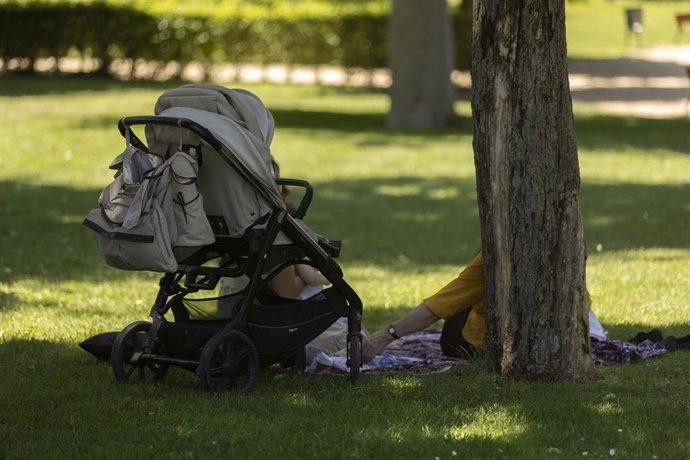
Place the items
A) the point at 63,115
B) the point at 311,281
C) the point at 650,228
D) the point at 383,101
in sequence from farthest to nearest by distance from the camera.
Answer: the point at 383,101 → the point at 63,115 → the point at 650,228 → the point at 311,281

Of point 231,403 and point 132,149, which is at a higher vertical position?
point 132,149

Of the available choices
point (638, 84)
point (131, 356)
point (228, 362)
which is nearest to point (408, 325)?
point (228, 362)

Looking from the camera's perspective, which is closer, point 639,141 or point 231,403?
point 231,403

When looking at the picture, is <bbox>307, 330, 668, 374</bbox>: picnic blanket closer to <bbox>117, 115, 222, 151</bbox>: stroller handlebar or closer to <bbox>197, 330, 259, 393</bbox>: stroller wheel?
<bbox>197, 330, 259, 393</bbox>: stroller wheel

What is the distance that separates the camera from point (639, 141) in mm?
18516

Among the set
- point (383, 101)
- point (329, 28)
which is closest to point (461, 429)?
point (383, 101)

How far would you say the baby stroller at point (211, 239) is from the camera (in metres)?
5.59

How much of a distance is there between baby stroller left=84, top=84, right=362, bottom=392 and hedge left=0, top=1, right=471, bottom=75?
899 inches

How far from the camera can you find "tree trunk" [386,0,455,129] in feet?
64.5

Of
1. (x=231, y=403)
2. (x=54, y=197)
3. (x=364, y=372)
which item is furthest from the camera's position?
(x=54, y=197)

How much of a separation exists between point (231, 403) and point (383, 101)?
21.0 metres

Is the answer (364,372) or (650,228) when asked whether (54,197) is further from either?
(364,372)

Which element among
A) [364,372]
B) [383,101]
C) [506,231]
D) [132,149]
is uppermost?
[132,149]

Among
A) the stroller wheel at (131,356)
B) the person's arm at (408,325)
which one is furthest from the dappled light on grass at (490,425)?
the stroller wheel at (131,356)
